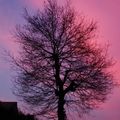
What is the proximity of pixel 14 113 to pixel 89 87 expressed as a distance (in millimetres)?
5733

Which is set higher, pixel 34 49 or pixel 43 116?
pixel 34 49

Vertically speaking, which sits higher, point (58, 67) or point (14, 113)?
point (58, 67)

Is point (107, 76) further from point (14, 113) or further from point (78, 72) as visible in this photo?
point (14, 113)

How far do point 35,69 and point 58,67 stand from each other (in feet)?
5.95

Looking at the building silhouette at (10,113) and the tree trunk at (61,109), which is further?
the tree trunk at (61,109)

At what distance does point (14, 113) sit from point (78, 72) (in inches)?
213

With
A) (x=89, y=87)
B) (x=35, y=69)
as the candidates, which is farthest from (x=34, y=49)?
(x=89, y=87)

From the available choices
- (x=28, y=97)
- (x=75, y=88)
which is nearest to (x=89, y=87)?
(x=75, y=88)

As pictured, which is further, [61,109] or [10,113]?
[61,109]

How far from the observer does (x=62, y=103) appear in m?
49.0

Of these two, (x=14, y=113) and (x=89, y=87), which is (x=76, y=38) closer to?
(x=89, y=87)

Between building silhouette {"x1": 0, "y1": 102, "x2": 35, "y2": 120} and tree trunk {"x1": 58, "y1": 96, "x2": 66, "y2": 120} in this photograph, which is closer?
building silhouette {"x1": 0, "y1": 102, "x2": 35, "y2": 120}

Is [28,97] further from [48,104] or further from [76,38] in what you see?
[76,38]

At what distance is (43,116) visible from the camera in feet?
167
